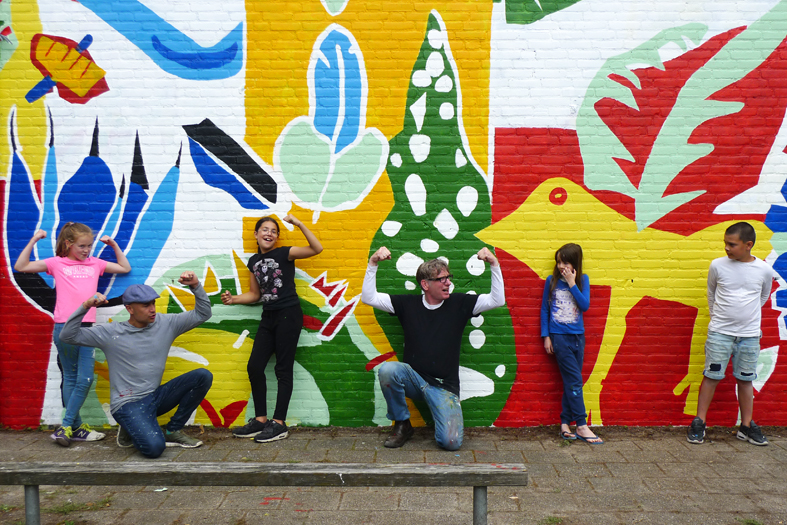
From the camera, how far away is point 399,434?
4.89 meters

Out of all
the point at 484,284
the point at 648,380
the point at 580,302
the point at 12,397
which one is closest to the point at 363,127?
the point at 484,284

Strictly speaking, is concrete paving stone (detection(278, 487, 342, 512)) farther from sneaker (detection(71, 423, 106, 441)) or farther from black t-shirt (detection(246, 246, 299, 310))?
sneaker (detection(71, 423, 106, 441))

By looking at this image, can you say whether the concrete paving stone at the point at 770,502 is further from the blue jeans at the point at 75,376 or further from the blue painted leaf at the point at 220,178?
the blue jeans at the point at 75,376

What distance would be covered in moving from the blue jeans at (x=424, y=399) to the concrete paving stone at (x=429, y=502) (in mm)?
847

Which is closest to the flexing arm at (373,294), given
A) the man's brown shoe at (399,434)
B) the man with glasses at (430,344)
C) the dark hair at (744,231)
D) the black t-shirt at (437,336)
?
the man with glasses at (430,344)

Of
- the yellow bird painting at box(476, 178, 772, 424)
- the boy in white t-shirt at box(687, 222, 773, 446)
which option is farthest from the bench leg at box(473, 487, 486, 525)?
the boy in white t-shirt at box(687, 222, 773, 446)

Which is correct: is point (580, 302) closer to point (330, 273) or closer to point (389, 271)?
point (389, 271)

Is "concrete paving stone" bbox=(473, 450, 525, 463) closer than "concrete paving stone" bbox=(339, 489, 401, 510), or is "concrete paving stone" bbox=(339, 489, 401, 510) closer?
"concrete paving stone" bbox=(339, 489, 401, 510)

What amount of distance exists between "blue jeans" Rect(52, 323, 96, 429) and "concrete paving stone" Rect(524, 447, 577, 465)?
396cm

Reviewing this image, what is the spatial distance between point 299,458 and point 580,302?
2777mm

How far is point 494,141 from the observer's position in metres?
5.28

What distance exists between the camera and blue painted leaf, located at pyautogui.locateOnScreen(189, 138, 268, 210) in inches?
210

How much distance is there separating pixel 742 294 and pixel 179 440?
201 inches

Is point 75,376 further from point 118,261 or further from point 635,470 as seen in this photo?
point 635,470
